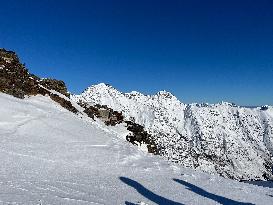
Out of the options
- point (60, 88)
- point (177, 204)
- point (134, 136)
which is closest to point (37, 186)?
point (177, 204)

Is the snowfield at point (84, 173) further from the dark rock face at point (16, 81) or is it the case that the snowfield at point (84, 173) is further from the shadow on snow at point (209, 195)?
the dark rock face at point (16, 81)

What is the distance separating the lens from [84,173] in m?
15.5

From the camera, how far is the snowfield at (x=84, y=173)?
1216cm

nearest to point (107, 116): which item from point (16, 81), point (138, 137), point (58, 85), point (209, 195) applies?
point (138, 137)

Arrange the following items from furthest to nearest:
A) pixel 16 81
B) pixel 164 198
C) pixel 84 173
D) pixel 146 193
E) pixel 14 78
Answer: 1. pixel 14 78
2. pixel 16 81
3. pixel 84 173
4. pixel 146 193
5. pixel 164 198

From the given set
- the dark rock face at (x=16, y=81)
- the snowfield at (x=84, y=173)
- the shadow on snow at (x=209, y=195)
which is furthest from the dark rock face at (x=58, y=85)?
the shadow on snow at (x=209, y=195)

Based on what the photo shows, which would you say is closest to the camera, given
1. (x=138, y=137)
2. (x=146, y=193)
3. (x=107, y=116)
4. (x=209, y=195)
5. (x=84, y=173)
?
(x=146, y=193)

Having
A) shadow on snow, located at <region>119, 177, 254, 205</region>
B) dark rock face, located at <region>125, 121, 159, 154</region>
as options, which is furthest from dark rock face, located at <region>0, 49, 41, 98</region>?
shadow on snow, located at <region>119, 177, 254, 205</region>

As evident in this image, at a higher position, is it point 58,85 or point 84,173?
point 58,85

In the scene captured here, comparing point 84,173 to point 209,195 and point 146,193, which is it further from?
point 209,195

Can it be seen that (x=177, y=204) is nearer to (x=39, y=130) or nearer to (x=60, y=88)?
(x=39, y=130)

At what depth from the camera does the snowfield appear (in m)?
12.2

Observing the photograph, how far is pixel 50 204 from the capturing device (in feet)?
34.7

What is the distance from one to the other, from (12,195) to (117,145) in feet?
39.8
